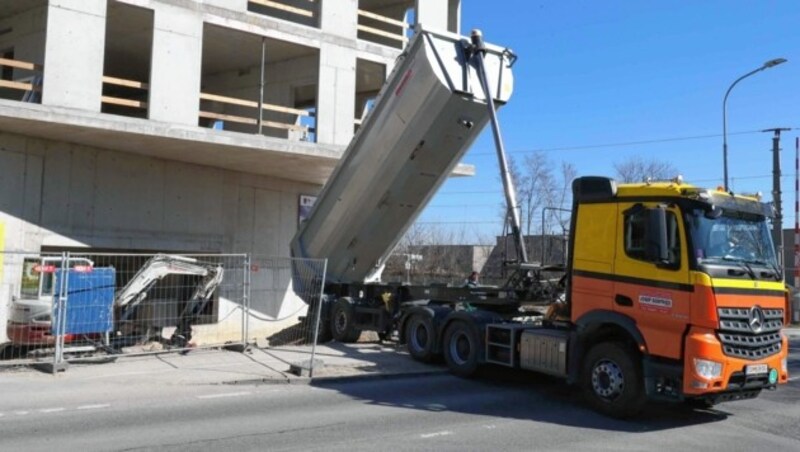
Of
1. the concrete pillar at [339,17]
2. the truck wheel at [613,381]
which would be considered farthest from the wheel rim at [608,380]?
the concrete pillar at [339,17]

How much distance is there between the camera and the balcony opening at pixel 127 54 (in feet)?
50.7

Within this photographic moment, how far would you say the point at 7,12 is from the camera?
16547mm

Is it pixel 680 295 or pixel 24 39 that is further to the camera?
pixel 24 39

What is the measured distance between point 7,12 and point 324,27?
7355 mm

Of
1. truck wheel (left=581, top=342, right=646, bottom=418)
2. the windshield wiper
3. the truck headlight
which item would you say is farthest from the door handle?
the windshield wiper

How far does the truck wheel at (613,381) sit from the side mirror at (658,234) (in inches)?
50.7

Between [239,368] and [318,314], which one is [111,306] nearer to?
[239,368]

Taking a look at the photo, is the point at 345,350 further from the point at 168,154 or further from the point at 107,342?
the point at 168,154

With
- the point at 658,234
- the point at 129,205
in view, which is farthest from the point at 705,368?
the point at 129,205

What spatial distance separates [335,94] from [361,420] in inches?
456

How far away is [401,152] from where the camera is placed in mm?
12516

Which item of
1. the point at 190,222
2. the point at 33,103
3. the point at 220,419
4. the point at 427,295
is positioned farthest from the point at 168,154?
the point at 220,419

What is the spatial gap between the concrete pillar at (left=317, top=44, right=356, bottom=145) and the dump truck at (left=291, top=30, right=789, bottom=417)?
13.9 ft

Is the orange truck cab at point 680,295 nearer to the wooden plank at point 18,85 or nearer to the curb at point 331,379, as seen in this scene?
the curb at point 331,379
